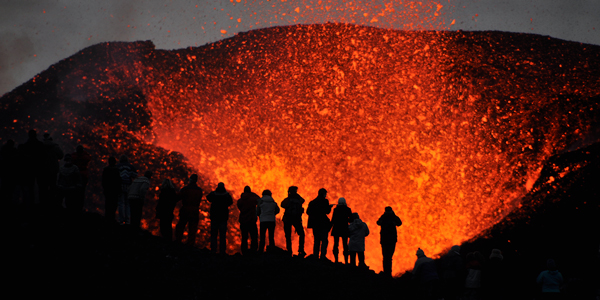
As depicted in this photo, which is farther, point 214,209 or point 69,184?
point 214,209

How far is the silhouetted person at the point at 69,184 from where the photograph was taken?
38.7ft

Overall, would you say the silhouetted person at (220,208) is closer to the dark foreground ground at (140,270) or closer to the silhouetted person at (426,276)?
the dark foreground ground at (140,270)

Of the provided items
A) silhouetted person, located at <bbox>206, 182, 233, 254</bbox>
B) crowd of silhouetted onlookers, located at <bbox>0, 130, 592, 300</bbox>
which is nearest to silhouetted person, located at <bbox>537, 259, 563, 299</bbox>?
crowd of silhouetted onlookers, located at <bbox>0, 130, 592, 300</bbox>

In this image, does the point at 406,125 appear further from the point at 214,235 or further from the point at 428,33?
the point at 214,235

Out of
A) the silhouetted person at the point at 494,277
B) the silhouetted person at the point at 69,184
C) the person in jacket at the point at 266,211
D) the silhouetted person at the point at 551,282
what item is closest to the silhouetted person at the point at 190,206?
the person in jacket at the point at 266,211

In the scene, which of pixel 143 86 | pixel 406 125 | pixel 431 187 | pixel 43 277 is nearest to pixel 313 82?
pixel 406 125

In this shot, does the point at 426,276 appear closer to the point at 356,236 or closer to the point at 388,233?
the point at 388,233

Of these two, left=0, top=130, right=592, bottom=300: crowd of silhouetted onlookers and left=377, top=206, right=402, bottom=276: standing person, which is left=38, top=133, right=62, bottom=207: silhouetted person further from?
left=377, top=206, right=402, bottom=276: standing person

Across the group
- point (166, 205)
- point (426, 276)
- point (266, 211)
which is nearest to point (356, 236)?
point (266, 211)

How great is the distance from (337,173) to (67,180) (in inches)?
915

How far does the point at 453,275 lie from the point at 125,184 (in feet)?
26.9

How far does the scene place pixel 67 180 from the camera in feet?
38.7

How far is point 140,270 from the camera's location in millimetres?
9164

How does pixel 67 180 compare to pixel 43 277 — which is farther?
pixel 67 180
